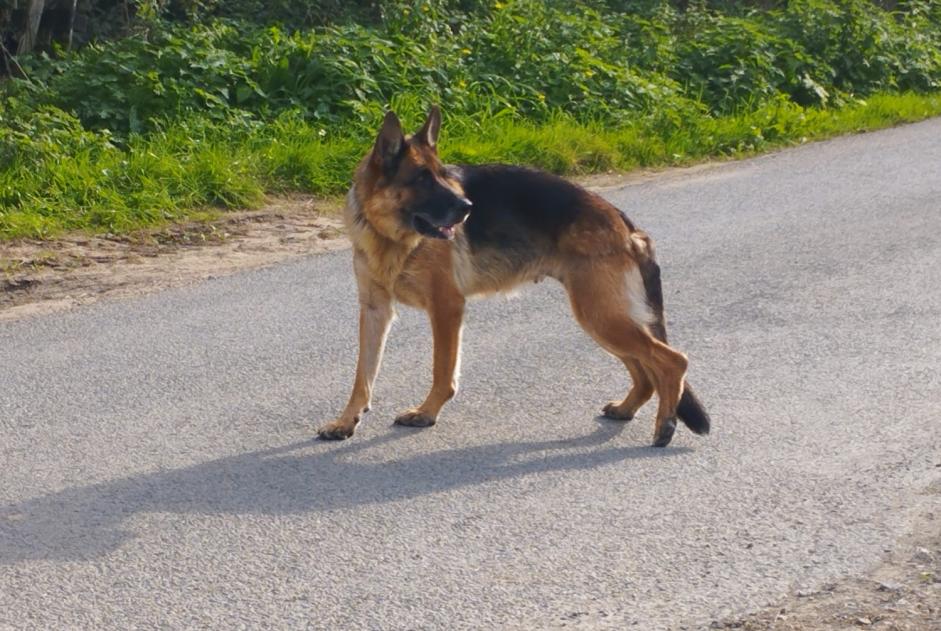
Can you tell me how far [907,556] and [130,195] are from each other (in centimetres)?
678

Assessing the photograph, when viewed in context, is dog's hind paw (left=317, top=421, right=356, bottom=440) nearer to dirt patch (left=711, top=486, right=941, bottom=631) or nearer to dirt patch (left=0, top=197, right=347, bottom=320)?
dirt patch (left=711, top=486, right=941, bottom=631)

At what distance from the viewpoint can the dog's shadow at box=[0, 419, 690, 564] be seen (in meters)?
5.02

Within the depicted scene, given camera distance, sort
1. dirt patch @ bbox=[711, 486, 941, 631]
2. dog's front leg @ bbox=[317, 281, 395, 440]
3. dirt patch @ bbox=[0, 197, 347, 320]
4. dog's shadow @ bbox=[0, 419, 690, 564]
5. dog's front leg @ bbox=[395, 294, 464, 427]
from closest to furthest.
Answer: dirt patch @ bbox=[711, 486, 941, 631] → dog's shadow @ bbox=[0, 419, 690, 564] → dog's front leg @ bbox=[317, 281, 395, 440] → dog's front leg @ bbox=[395, 294, 464, 427] → dirt patch @ bbox=[0, 197, 347, 320]

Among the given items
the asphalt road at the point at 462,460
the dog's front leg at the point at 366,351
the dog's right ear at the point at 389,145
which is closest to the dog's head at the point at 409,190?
the dog's right ear at the point at 389,145

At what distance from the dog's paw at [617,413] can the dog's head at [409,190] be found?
1080 mm

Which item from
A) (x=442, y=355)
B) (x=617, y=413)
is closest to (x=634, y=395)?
(x=617, y=413)

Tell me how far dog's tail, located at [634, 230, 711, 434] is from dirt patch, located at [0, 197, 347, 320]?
3476 mm

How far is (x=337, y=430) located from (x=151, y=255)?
12.1 ft

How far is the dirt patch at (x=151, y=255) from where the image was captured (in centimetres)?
850

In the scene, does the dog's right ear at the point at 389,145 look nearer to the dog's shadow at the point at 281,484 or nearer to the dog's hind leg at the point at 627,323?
the dog's hind leg at the point at 627,323

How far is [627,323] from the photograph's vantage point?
20.0 feet

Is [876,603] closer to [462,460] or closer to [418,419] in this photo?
[462,460]

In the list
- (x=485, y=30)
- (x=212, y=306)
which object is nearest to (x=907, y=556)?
(x=212, y=306)

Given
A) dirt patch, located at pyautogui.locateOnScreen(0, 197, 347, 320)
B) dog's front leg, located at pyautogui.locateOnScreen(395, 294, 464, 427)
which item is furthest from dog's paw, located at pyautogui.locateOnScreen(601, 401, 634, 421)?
dirt patch, located at pyautogui.locateOnScreen(0, 197, 347, 320)
